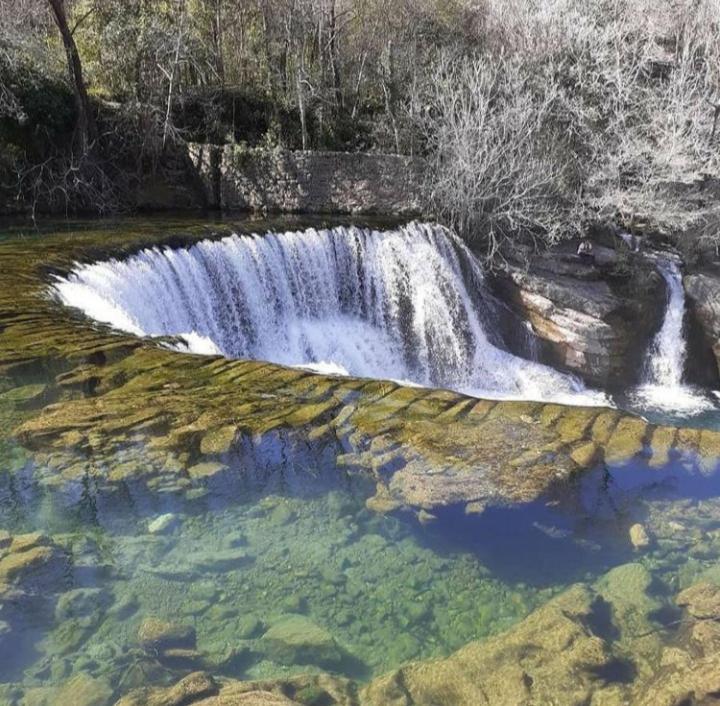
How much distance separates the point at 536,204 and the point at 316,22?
728 cm

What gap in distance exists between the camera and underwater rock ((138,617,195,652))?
2582 millimetres

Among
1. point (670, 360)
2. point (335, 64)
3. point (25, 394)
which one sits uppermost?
point (335, 64)

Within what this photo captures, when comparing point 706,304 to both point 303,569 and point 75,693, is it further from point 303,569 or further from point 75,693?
point 75,693

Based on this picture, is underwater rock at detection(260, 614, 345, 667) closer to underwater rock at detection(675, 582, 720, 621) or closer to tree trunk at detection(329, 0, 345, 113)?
underwater rock at detection(675, 582, 720, 621)

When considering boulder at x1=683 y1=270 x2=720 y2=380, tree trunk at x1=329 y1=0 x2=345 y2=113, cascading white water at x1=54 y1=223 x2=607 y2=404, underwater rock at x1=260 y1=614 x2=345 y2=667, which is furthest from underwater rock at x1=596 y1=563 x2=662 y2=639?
tree trunk at x1=329 y1=0 x2=345 y2=113

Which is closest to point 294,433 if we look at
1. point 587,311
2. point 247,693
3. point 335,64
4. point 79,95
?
point 247,693

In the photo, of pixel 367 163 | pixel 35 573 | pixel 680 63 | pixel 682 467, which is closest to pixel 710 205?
pixel 680 63

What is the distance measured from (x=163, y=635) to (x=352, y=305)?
7249 mm

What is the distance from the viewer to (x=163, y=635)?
2.63 metres

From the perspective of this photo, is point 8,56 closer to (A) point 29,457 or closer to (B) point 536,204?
(B) point 536,204

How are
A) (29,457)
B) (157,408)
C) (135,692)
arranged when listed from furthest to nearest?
1. (157,408)
2. (29,457)
3. (135,692)

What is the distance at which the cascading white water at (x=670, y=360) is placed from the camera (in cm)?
959

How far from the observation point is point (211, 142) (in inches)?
525

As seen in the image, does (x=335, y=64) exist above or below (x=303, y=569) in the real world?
above
